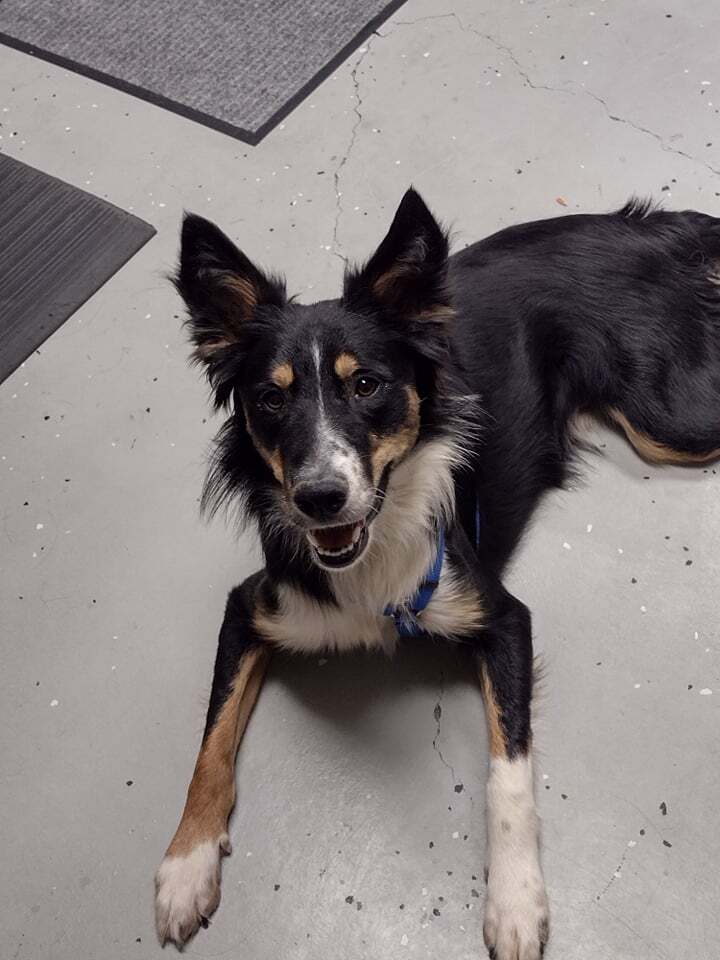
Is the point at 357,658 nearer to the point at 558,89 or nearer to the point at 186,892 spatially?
the point at 186,892

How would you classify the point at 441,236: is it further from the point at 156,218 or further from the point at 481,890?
the point at 156,218

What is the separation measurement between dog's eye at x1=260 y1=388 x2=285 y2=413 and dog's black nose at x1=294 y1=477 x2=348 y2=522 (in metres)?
0.20

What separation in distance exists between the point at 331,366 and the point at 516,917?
117 cm

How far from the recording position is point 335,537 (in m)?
1.97

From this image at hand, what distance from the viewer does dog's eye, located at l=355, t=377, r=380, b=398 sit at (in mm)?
1917

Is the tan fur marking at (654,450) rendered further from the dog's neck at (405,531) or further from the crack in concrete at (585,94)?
the crack in concrete at (585,94)

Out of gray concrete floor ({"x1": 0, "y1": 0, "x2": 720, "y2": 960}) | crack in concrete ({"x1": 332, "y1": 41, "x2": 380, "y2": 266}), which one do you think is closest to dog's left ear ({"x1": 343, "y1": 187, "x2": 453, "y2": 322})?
gray concrete floor ({"x1": 0, "y1": 0, "x2": 720, "y2": 960})

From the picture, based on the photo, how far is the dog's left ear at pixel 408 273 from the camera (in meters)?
1.84

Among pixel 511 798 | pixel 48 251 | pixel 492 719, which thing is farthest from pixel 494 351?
pixel 48 251

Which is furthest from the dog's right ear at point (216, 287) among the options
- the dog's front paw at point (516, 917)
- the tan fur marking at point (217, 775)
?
the dog's front paw at point (516, 917)

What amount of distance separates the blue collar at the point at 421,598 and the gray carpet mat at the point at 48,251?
1.65 meters

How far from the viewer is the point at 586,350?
8.03 ft

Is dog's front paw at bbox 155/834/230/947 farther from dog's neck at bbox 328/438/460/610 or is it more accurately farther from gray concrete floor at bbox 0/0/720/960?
dog's neck at bbox 328/438/460/610

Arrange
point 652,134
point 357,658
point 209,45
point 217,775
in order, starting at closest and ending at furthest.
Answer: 1. point 217,775
2. point 357,658
3. point 652,134
4. point 209,45
